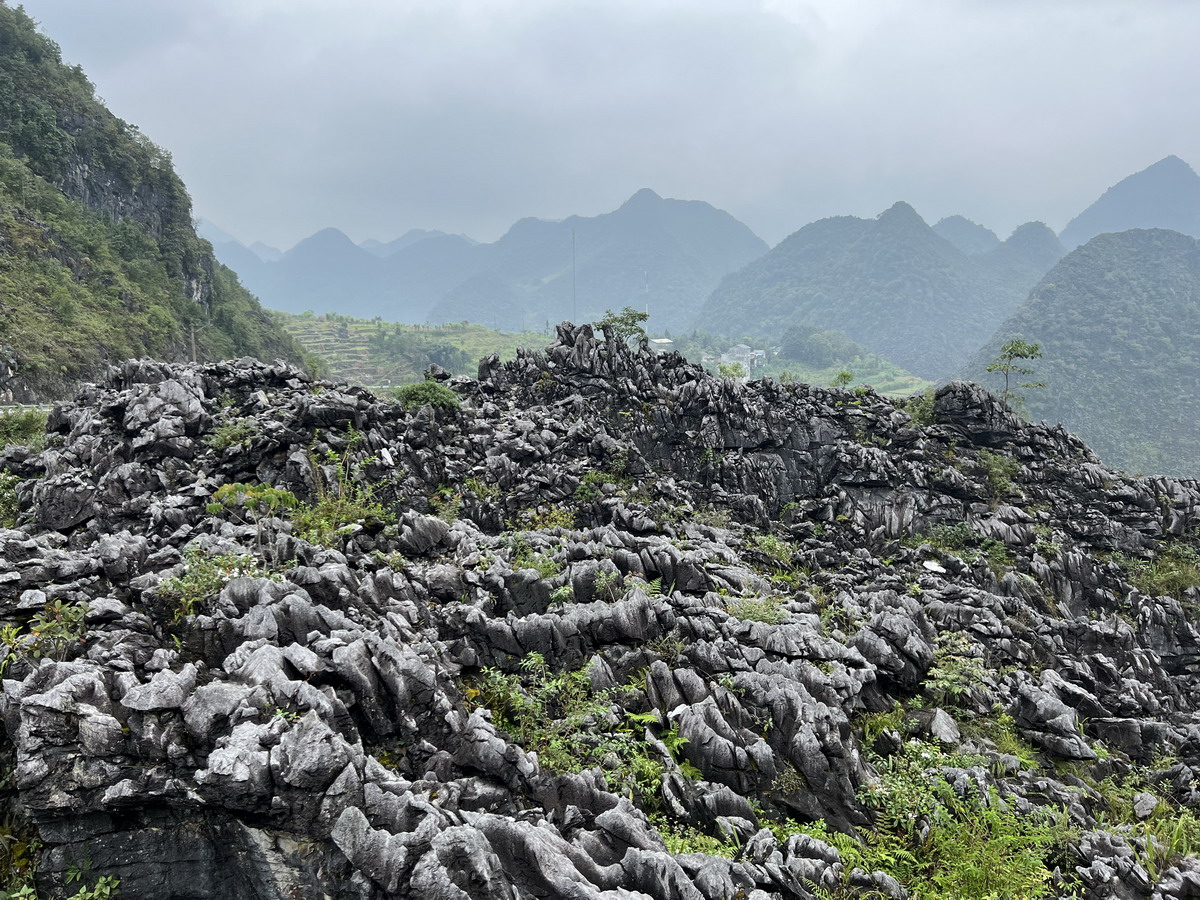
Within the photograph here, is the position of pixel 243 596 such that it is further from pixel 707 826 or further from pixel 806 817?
pixel 806 817

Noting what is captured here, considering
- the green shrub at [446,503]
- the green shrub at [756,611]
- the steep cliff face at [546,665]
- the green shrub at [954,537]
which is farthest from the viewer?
the green shrub at [954,537]

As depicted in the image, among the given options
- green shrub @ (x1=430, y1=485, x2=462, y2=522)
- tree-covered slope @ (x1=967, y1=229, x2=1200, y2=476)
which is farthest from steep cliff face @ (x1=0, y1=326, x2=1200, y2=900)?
tree-covered slope @ (x1=967, y1=229, x2=1200, y2=476)

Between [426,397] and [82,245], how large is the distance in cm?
5239

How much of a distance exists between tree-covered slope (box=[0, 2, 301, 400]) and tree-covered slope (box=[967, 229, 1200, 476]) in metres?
115

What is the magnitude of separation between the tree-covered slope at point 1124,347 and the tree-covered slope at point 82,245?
114623mm

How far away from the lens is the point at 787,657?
43.1 ft

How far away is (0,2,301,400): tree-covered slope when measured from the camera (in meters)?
39.0

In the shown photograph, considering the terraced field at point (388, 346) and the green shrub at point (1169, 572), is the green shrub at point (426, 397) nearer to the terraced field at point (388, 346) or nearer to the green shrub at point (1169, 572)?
the green shrub at point (1169, 572)

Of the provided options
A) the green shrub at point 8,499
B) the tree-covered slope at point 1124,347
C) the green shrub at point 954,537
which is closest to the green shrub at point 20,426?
the green shrub at point 8,499

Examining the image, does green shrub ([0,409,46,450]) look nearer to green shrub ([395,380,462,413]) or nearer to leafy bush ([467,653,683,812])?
green shrub ([395,380,462,413])

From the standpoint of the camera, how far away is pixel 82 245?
51188mm

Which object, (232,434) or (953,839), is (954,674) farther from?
(232,434)

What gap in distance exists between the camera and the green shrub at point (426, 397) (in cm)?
2394

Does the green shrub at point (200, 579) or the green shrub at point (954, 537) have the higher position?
the green shrub at point (200, 579)
